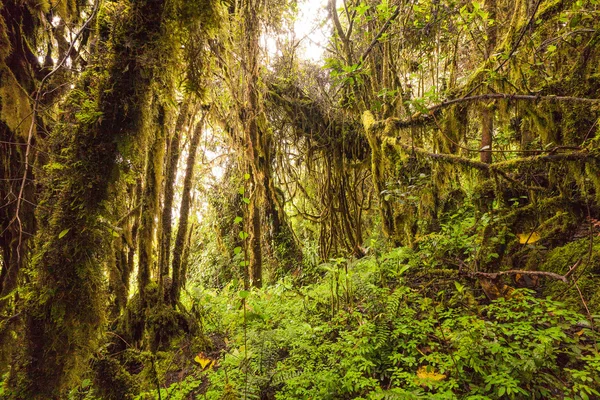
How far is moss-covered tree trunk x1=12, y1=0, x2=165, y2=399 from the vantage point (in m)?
1.45

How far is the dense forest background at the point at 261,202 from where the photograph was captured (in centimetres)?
153

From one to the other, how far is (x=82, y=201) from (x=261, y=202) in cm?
386

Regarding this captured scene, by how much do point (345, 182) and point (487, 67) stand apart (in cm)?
310

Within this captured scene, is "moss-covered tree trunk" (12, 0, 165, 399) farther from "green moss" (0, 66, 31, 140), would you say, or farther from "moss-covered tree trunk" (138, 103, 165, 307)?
"green moss" (0, 66, 31, 140)

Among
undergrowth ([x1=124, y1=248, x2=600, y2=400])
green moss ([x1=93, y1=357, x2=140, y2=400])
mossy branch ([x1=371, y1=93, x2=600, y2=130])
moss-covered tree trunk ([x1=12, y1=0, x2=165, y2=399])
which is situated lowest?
undergrowth ([x1=124, y1=248, x2=600, y2=400])

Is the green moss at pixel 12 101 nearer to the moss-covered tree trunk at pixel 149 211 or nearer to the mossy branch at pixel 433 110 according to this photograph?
the moss-covered tree trunk at pixel 149 211

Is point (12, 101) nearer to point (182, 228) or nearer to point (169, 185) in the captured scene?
point (169, 185)

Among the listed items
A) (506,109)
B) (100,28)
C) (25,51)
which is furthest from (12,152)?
(506,109)

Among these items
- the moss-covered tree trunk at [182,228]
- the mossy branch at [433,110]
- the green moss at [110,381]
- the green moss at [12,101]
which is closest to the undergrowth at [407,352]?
the green moss at [110,381]

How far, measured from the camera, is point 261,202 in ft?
17.5

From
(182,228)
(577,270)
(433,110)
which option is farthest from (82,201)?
(577,270)

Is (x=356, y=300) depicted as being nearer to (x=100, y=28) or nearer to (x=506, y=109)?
(x=506, y=109)

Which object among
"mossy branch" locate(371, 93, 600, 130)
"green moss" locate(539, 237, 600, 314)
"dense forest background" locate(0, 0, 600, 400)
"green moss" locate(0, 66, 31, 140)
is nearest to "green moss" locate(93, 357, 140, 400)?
"dense forest background" locate(0, 0, 600, 400)

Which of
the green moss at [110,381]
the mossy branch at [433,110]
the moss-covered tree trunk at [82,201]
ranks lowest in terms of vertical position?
the green moss at [110,381]
